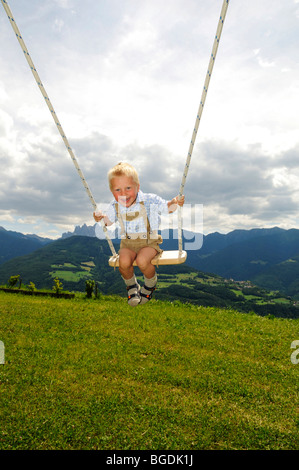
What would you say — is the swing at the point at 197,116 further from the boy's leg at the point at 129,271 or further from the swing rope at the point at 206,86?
the boy's leg at the point at 129,271

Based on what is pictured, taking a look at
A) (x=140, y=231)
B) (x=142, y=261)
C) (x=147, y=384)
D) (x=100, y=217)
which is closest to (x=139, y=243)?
(x=140, y=231)

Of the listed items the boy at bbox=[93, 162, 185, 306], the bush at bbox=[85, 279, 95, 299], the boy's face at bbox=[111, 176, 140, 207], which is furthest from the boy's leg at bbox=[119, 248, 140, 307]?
the bush at bbox=[85, 279, 95, 299]

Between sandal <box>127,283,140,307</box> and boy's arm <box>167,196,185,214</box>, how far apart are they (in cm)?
126

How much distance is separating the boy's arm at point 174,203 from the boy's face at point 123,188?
26.8 inches

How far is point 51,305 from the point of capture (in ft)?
64.5

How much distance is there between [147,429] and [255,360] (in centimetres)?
611

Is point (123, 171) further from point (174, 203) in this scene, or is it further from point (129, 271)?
point (129, 271)

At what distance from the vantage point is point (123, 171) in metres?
3.35

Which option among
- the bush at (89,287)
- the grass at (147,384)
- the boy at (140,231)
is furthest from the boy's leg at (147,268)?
the bush at (89,287)

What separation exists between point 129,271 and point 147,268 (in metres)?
0.31

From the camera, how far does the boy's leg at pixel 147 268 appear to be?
372 cm

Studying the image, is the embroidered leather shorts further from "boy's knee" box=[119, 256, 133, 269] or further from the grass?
the grass
